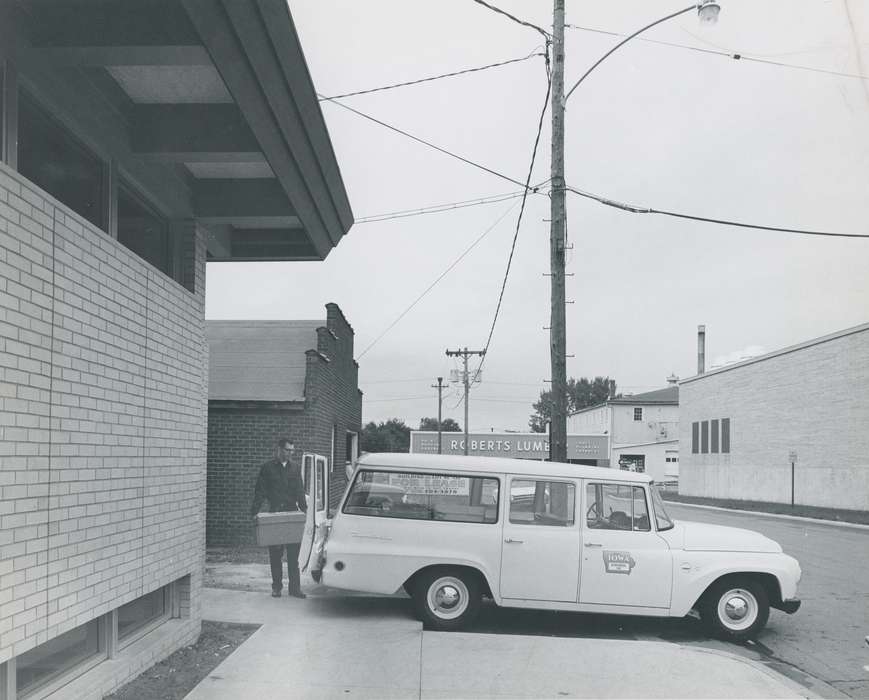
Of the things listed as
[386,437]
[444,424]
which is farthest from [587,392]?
[386,437]

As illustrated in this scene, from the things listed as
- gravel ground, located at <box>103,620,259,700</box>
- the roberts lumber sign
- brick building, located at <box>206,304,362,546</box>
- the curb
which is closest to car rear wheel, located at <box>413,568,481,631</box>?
gravel ground, located at <box>103,620,259,700</box>

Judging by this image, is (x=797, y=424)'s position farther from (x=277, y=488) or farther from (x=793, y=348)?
(x=277, y=488)

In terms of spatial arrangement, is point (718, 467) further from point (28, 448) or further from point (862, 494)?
point (28, 448)

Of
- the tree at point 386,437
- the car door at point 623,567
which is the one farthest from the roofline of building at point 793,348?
the car door at point 623,567

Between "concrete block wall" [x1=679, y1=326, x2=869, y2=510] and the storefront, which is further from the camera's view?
the storefront

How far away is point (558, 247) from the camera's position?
12.2 m

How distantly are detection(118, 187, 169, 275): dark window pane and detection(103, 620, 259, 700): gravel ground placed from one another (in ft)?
9.86

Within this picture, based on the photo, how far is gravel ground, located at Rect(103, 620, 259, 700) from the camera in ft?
17.7

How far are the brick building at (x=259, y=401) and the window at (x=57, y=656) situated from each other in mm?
8475

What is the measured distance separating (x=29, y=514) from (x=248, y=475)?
9.94 m

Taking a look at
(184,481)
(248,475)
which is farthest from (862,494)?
(184,481)

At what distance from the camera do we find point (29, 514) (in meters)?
4.01

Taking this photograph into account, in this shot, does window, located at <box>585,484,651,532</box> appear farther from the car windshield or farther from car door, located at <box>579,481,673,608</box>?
the car windshield

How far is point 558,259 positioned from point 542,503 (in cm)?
497
